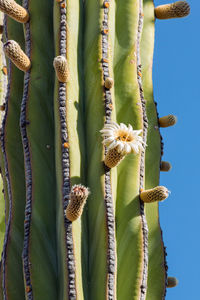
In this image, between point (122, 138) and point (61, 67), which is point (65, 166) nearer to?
point (122, 138)

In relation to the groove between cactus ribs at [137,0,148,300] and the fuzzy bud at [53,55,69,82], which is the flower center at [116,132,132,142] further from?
the fuzzy bud at [53,55,69,82]

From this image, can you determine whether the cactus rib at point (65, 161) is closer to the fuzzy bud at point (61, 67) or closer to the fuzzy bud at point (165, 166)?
the fuzzy bud at point (61, 67)

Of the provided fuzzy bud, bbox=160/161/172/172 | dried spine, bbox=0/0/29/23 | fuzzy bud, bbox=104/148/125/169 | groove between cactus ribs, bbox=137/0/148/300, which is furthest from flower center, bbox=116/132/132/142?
dried spine, bbox=0/0/29/23

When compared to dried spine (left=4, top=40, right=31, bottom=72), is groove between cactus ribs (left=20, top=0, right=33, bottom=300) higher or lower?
lower

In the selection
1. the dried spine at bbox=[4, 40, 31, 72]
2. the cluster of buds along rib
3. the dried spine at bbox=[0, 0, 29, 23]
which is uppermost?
the dried spine at bbox=[0, 0, 29, 23]

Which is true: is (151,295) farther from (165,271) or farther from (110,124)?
(110,124)

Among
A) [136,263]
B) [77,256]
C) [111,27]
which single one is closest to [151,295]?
[136,263]
